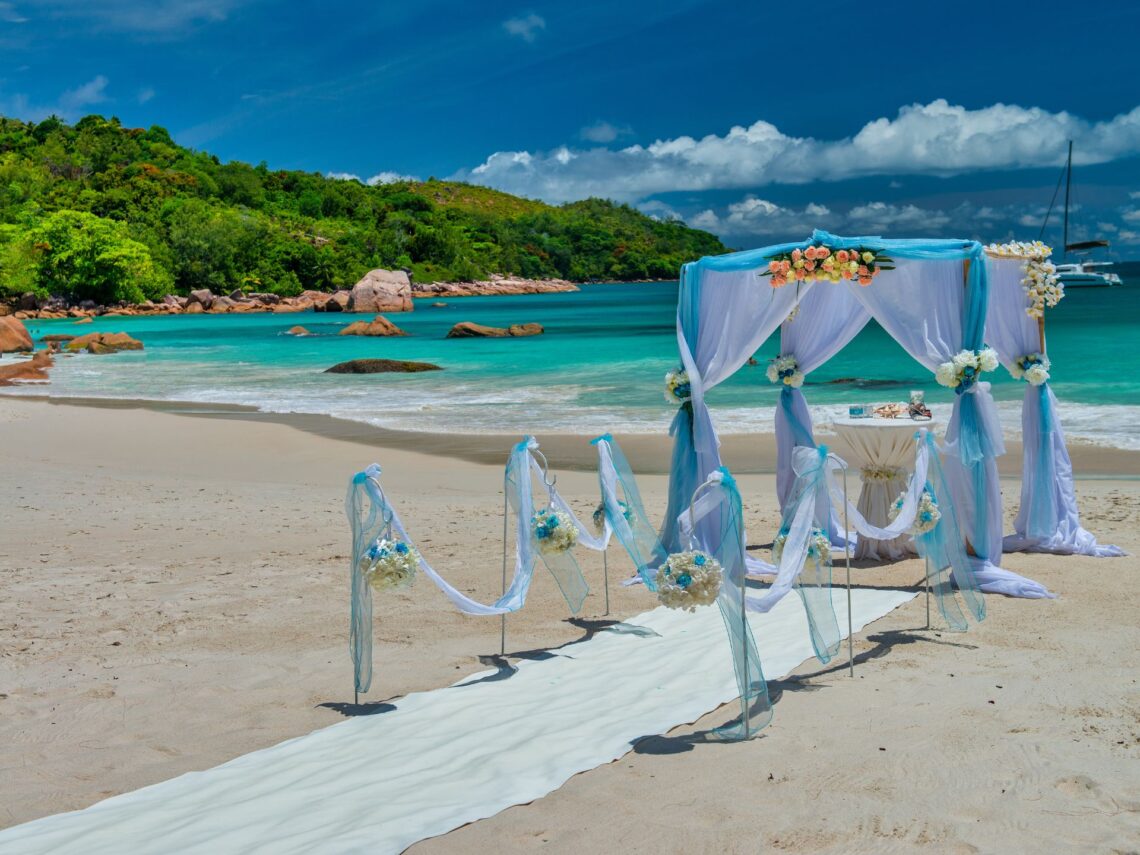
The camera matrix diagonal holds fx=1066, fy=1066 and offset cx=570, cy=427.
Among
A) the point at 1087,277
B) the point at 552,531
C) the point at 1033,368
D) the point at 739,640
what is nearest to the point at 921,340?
the point at 1033,368

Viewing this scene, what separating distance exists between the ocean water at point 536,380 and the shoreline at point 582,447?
74 centimetres

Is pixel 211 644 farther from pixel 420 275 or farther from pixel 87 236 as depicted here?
pixel 420 275

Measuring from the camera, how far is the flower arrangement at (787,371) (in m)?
9.62

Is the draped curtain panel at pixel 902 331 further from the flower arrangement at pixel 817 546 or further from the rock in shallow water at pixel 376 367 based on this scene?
the rock in shallow water at pixel 376 367

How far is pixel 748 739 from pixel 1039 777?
1.26 m

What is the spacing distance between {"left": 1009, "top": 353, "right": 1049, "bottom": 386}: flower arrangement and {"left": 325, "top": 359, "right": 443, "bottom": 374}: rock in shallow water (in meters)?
24.2

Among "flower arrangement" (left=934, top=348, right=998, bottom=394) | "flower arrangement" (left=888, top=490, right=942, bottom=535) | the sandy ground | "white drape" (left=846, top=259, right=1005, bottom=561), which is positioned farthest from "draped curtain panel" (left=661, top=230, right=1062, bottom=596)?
"flower arrangement" (left=888, top=490, right=942, bottom=535)

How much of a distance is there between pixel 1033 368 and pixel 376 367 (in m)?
24.8

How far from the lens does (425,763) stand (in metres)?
4.89

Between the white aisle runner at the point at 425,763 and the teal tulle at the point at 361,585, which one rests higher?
the teal tulle at the point at 361,585

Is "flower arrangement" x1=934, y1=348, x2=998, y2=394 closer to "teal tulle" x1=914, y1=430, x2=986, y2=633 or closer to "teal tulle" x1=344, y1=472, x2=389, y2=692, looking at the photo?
"teal tulle" x1=914, y1=430, x2=986, y2=633

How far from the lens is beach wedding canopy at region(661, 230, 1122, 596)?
8.20 m

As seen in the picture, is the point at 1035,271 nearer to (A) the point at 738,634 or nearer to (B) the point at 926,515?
(B) the point at 926,515

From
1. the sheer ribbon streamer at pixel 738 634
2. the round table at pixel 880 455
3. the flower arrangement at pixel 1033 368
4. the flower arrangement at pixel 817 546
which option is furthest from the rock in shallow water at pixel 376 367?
the sheer ribbon streamer at pixel 738 634
